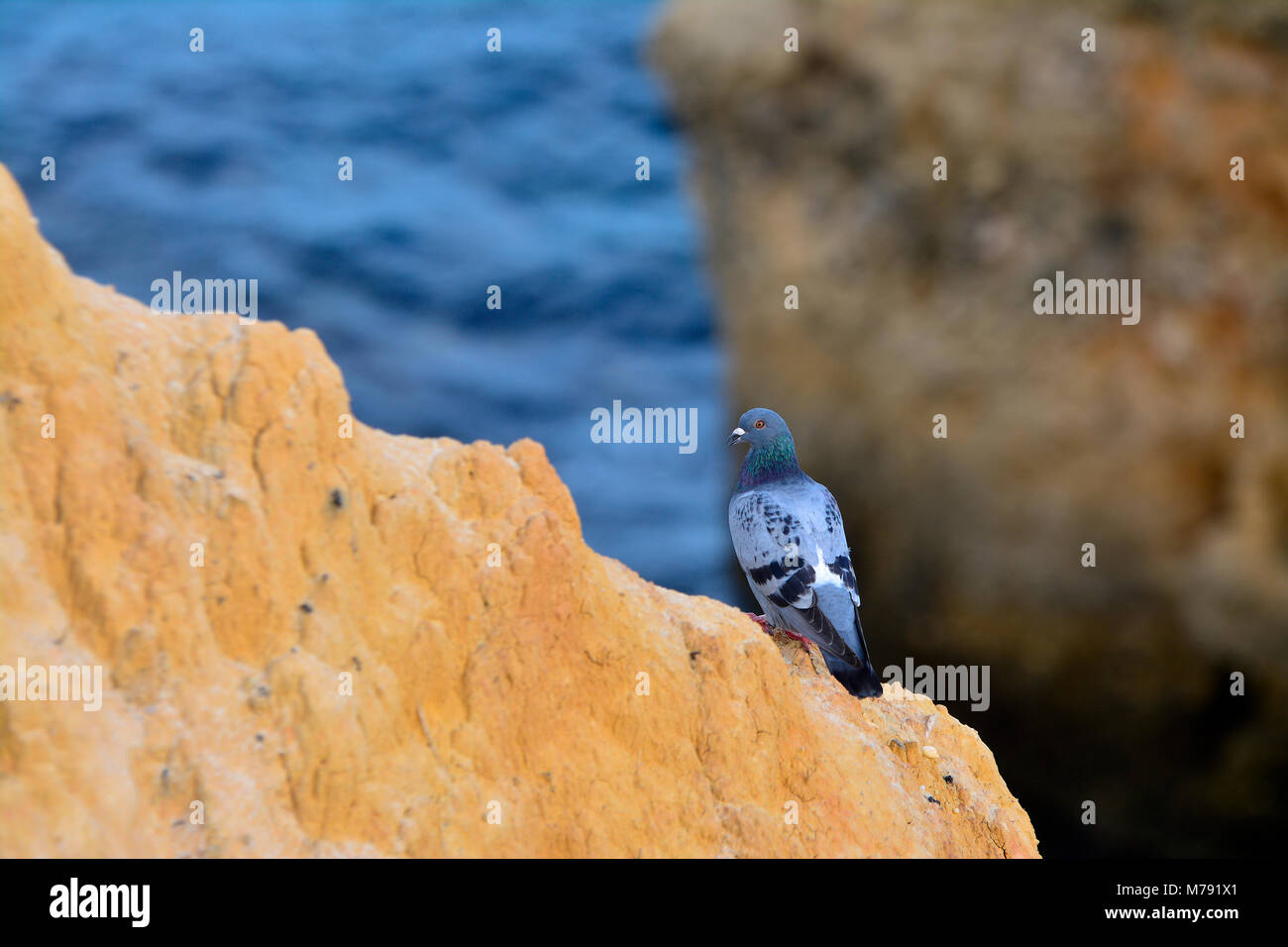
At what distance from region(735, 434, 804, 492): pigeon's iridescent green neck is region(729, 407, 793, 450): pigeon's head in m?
0.02

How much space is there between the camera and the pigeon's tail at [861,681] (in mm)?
9328

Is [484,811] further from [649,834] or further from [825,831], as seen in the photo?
[825,831]

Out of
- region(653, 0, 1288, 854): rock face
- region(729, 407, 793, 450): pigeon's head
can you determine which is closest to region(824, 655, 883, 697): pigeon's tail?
region(729, 407, 793, 450): pigeon's head

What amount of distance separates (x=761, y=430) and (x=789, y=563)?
1.37 m

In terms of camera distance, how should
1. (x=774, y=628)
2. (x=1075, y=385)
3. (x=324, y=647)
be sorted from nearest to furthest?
1. (x=324, y=647)
2. (x=774, y=628)
3. (x=1075, y=385)

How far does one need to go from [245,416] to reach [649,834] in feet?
11.6

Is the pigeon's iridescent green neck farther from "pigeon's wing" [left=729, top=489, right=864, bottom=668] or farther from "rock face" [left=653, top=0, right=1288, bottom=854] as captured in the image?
"rock face" [left=653, top=0, right=1288, bottom=854]

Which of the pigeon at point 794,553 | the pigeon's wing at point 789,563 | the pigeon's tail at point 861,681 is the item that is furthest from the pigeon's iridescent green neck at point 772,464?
the pigeon's tail at point 861,681

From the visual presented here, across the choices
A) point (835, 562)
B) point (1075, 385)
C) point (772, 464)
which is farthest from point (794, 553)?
point (1075, 385)

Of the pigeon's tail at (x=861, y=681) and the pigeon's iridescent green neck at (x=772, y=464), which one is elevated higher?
the pigeon's iridescent green neck at (x=772, y=464)

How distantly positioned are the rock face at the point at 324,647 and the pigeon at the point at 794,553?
1.02 m

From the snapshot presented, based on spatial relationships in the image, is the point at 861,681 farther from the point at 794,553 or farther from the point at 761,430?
the point at 761,430

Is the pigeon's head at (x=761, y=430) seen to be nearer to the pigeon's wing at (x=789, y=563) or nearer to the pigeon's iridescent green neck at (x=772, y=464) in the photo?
the pigeon's iridescent green neck at (x=772, y=464)

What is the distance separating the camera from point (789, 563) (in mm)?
9914
